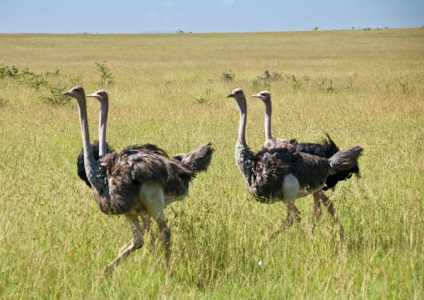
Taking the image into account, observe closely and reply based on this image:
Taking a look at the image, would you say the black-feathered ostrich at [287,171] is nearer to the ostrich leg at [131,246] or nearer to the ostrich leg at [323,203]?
the ostrich leg at [323,203]

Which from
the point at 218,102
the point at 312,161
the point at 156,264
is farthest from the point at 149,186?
the point at 218,102

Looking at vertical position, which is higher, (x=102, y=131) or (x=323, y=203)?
(x=102, y=131)

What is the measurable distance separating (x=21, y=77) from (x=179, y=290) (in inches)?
762

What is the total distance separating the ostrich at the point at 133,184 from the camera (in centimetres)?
491

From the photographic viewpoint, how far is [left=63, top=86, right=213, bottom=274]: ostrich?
4.91 meters

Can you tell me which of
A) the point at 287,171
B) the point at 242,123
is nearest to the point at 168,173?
the point at 287,171

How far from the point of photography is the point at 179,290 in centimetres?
435

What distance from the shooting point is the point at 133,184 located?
195 inches

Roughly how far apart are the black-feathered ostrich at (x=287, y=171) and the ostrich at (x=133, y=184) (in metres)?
0.98

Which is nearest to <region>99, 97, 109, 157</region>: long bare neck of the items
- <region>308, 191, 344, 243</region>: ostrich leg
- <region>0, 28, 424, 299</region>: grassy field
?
<region>0, 28, 424, 299</region>: grassy field

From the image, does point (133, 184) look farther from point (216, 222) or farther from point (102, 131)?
point (216, 222)

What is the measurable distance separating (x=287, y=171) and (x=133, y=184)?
1.65 meters

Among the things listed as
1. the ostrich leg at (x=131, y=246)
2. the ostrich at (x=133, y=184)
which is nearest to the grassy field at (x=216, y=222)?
the ostrich leg at (x=131, y=246)

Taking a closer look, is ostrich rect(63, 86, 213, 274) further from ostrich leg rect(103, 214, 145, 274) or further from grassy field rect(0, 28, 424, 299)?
grassy field rect(0, 28, 424, 299)
